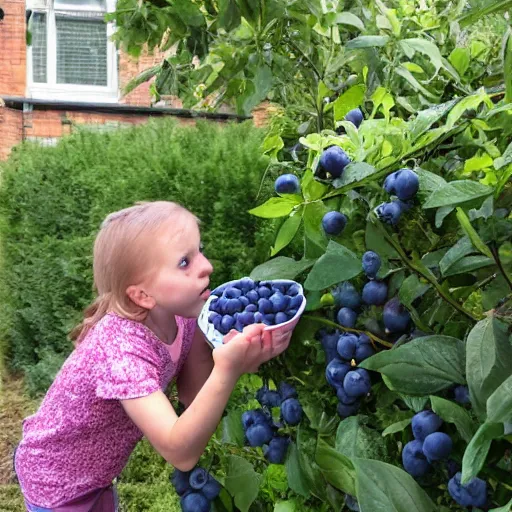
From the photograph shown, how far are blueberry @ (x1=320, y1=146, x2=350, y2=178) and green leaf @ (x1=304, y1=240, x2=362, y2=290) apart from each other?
7 centimetres

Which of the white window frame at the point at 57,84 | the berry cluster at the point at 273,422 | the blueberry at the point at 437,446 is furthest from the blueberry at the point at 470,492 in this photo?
the white window frame at the point at 57,84

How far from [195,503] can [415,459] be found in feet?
1.17

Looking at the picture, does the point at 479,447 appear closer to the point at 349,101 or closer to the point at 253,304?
the point at 253,304

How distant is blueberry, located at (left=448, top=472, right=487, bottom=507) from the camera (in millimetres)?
614

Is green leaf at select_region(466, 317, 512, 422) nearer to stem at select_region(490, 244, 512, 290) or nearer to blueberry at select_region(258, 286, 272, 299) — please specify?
stem at select_region(490, 244, 512, 290)

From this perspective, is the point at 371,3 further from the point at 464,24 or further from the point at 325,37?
the point at 464,24

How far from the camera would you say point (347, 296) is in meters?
0.78

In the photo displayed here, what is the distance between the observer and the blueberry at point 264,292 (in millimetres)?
892

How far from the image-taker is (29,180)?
406 cm

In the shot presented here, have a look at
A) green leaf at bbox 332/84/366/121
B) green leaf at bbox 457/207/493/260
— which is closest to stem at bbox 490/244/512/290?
green leaf at bbox 457/207/493/260

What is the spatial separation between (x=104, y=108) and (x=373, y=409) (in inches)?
264

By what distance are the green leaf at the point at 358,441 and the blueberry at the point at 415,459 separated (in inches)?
2.7

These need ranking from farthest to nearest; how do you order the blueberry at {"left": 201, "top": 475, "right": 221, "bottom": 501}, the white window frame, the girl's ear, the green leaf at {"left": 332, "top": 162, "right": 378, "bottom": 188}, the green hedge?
1. the white window frame
2. the green hedge
3. the girl's ear
4. the blueberry at {"left": 201, "top": 475, "right": 221, "bottom": 501}
5. the green leaf at {"left": 332, "top": 162, "right": 378, "bottom": 188}

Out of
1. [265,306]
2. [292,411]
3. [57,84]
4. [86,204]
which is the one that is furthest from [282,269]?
[57,84]
